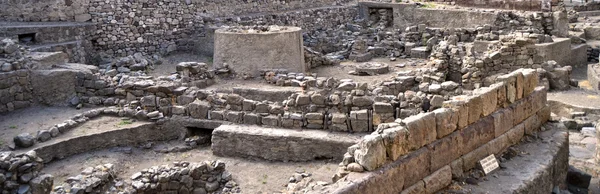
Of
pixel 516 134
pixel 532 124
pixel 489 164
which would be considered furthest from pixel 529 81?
pixel 489 164

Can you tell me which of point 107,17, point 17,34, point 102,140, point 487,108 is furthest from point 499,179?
point 107,17

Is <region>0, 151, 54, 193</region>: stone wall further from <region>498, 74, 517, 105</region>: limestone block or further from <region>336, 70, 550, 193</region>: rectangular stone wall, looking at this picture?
<region>498, 74, 517, 105</region>: limestone block

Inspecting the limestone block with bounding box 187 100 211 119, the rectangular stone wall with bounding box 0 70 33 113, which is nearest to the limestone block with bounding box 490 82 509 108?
the limestone block with bounding box 187 100 211 119

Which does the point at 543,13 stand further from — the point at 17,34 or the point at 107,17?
the point at 17,34

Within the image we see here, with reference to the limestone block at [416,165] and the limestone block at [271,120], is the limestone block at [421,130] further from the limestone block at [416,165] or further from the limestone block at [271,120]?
the limestone block at [271,120]

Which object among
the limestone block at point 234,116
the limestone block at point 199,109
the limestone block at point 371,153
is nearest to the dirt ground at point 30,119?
the limestone block at point 199,109

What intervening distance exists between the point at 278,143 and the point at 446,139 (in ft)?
11.7

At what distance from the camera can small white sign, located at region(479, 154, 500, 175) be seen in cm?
706

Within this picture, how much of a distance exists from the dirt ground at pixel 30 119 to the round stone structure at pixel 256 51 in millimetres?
4122

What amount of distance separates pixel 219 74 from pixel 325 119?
519cm

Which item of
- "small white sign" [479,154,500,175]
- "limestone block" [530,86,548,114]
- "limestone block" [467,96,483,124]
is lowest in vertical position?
"small white sign" [479,154,500,175]

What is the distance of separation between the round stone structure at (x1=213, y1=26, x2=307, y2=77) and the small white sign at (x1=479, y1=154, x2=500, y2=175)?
7927 mm

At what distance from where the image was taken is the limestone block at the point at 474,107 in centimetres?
718

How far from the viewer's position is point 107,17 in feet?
58.2
